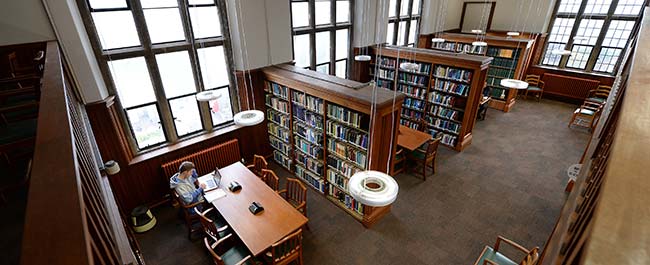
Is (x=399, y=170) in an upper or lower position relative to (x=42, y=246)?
lower

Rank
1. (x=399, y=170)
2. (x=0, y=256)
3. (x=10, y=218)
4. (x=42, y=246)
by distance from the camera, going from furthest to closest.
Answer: (x=399, y=170), (x=10, y=218), (x=0, y=256), (x=42, y=246)

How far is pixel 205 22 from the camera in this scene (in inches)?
Answer: 198

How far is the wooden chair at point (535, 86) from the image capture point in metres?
9.58

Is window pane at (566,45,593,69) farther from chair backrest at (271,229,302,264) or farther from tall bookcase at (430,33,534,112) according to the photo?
chair backrest at (271,229,302,264)

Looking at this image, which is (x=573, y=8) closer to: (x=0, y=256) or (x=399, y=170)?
(x=399, y=170)

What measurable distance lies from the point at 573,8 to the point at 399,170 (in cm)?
835

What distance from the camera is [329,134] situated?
4.98 meters

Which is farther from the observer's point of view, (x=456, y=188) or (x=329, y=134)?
(x=456, y=188)

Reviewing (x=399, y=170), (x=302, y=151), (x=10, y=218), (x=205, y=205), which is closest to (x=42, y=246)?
(x=10, y=218)

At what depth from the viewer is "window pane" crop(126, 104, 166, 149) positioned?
15.8ft

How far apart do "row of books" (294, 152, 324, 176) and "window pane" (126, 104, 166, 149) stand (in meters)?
2.57

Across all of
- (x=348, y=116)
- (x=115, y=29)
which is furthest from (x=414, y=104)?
(x=115, y=29)

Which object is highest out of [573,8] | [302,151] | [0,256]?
[573,8]

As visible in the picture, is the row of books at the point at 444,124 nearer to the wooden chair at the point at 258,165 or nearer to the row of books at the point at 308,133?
the row of books at the point at 308,133
